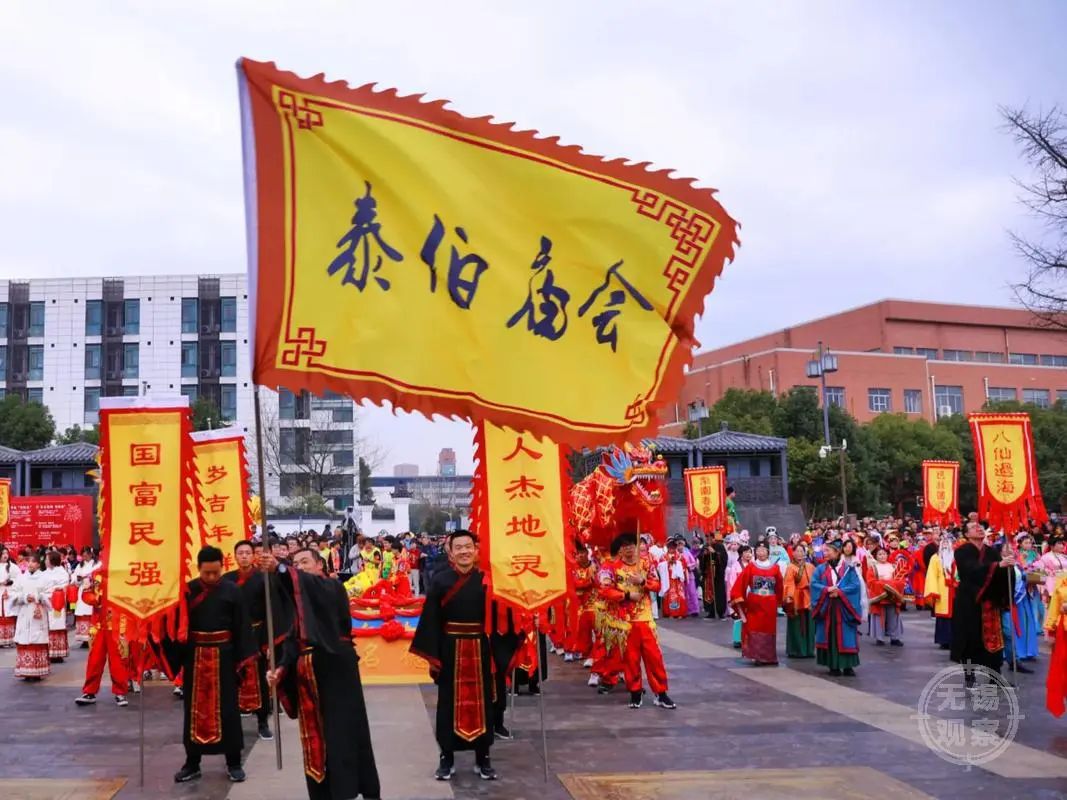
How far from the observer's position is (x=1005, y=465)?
1269 cm

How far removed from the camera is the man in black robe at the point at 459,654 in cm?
712

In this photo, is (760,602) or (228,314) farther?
(228,314)

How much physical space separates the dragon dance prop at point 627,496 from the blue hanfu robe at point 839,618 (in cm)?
208

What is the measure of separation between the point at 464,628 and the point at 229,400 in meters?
46.3

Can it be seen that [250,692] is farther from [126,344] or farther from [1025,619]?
[126,344]

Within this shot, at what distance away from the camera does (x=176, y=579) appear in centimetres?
746

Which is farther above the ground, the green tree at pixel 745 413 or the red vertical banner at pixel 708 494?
the green tree at pixel 745 413

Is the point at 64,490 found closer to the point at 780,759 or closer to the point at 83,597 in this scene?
the point at 83,597

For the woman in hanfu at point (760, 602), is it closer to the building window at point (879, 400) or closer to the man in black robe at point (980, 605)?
the man in black robe at point (980, 605)

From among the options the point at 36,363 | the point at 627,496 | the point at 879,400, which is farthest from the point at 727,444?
the point at 36,363

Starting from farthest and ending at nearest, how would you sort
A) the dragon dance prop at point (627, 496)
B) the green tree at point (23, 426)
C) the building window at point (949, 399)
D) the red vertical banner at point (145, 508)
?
the building window at point (949, 399) < the green tree at point (23, 426) < the dragon dance prop at point (627, 496) < the red vertical banner at point (145, 508)

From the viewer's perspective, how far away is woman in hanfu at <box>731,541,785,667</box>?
12.4 metres

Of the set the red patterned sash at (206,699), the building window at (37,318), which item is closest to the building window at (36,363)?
the building window at (37,318)

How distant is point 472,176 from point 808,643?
33.8 ft
